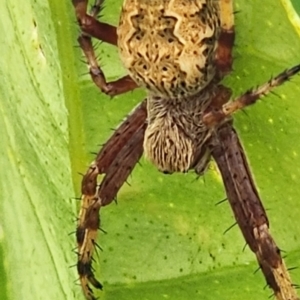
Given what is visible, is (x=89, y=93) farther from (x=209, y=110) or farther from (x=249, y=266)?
(x=249, y=266)

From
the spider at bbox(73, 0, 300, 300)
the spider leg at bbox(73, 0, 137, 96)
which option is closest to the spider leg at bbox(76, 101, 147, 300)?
the spider at bbox(73, 0, 300, 300)

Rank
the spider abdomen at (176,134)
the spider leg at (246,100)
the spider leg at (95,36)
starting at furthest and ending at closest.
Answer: the spider abdomen at (176,134), the spider leg at (95,36), the spider leg at (246,100)

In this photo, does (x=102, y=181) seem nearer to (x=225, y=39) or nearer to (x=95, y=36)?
(x=95, y=36)

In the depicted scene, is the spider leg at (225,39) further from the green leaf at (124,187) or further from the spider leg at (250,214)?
the spider leg at (250,214)

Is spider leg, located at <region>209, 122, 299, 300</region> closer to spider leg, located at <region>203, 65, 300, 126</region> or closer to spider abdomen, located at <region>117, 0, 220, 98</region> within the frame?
spider leg, located at <region>203, 65, 300, 126</region>

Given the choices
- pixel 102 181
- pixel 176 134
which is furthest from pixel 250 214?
pixel 102 181

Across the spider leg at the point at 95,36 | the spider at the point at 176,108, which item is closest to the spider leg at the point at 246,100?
the spider at the point at 176,108
